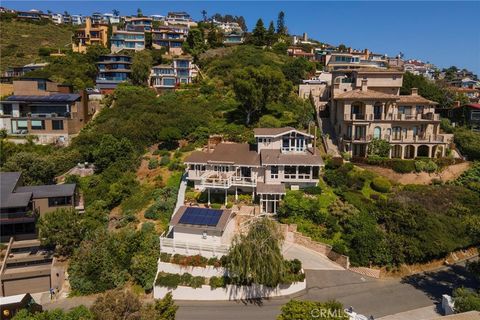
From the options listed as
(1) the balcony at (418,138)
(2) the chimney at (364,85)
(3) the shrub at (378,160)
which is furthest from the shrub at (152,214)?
(2) the chimney at (364,85)

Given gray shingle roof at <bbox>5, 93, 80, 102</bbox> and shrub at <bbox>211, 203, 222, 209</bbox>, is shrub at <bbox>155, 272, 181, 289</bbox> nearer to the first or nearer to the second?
shrub at <bbox>211, 203, 222, 209</bbox>

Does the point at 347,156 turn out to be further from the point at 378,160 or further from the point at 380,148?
the point at 380,148

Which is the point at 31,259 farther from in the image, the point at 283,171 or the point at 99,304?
the point at 283,171

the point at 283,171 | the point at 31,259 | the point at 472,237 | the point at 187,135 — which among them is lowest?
the point at 31,259

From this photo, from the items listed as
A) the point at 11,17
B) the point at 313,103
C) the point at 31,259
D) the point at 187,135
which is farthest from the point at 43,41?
the point at 31,259

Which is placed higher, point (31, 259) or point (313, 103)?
point (313, 103)

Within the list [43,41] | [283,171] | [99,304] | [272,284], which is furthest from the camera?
[43,41]
